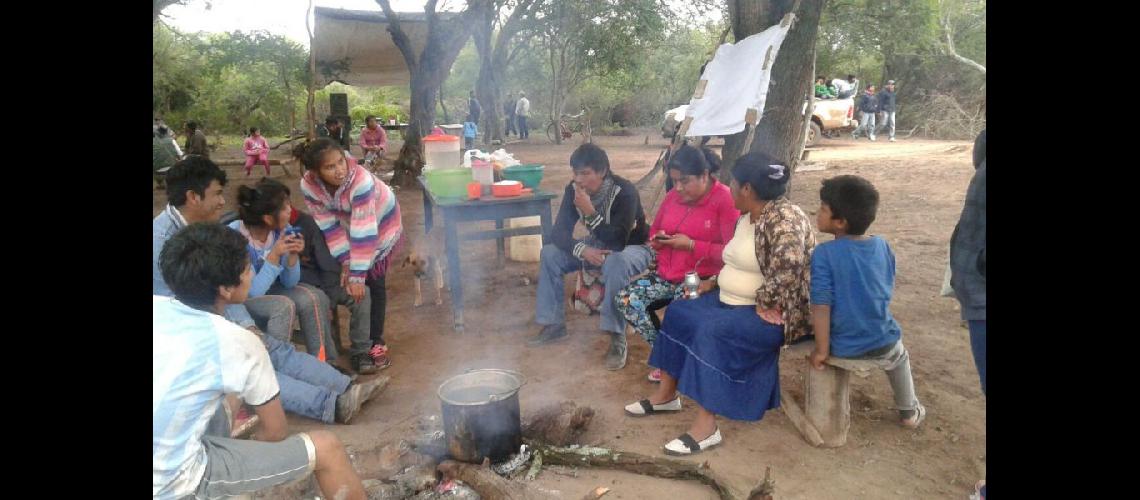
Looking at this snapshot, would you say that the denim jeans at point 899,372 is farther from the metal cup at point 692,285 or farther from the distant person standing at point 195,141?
the distant person standing at point 195,141

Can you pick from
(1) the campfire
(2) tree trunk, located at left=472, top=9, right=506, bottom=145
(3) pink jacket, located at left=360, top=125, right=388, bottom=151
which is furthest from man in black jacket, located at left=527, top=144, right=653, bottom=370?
(2) tree trunk, located at left=472, top=9, right=506, bottom=145

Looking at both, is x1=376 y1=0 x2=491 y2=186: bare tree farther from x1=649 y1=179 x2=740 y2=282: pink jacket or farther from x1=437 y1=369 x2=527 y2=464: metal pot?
x1=437 y1=369 x2=527 y2=464: metal pot

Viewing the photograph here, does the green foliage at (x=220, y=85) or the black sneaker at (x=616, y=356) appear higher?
the green foliage at (x=220, y=85)

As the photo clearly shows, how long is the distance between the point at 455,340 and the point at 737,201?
2.22 meters

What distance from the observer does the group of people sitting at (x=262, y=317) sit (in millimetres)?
1714

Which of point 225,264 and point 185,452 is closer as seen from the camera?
point 185,452

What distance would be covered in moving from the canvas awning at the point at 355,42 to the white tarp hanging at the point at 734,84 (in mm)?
9690

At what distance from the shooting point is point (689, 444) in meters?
2.83

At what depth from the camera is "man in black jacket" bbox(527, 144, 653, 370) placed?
12.2 feet

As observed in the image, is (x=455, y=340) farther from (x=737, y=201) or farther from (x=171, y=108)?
(x=171, y=108)

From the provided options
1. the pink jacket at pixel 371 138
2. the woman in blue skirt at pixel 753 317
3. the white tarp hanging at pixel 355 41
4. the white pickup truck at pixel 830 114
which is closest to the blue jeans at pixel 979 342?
the woman in blue skirt at pixel 753 317

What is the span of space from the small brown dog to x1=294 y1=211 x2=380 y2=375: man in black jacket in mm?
1149
